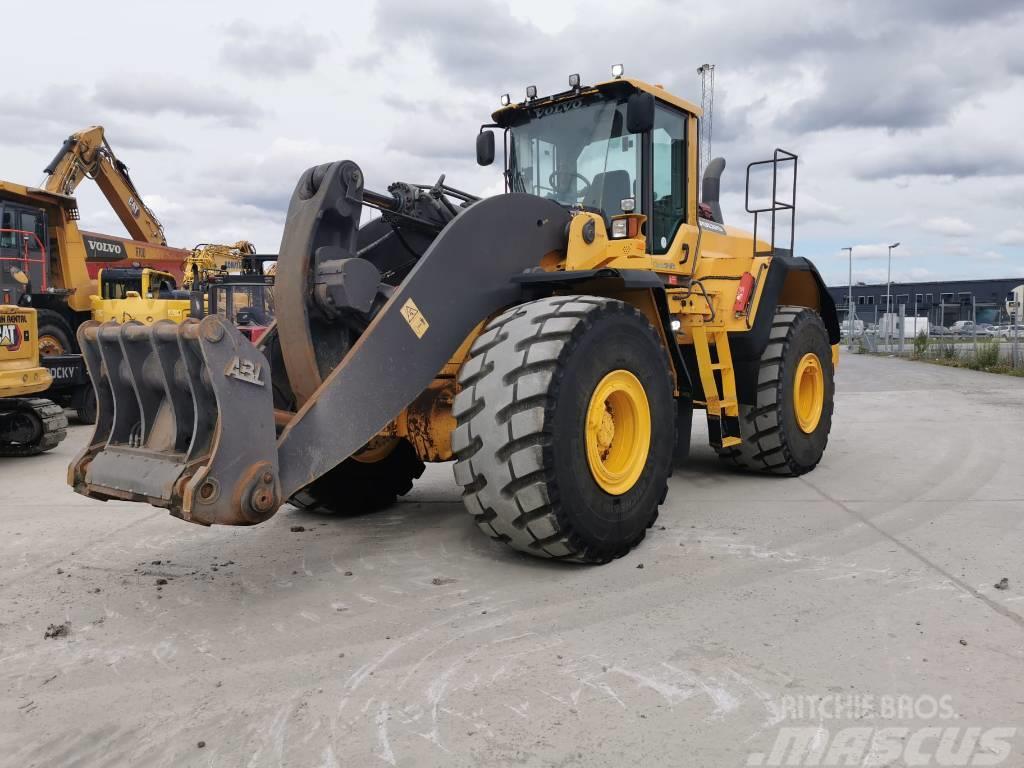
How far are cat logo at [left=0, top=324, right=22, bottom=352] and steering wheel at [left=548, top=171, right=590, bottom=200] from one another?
6.08 meters

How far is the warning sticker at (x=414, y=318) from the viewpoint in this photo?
13.2ft

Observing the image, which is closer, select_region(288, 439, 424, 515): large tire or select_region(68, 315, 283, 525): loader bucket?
select_region(68, 315, 283, 525): loader bucket

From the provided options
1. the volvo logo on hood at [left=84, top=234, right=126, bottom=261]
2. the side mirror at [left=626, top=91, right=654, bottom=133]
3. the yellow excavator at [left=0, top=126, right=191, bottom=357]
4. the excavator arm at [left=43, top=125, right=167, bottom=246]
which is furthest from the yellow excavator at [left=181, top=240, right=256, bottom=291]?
the side mirror at [left=626, top=91, right=654, bottom=133]

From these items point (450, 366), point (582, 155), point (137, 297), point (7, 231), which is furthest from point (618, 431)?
point (137, 297)

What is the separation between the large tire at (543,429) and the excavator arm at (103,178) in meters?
15.3

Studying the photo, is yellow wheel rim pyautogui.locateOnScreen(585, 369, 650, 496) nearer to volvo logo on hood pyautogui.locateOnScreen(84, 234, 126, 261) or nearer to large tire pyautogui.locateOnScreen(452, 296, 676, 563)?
large tire pyautogui.locateOnScreen(452, 296, 676, 563)

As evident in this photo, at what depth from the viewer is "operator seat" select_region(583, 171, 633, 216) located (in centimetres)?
563

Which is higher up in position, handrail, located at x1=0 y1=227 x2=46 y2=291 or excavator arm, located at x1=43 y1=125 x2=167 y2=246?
excavator arm, located at x1=43 y1=125 x2=167 y2=246

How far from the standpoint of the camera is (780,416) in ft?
21.4

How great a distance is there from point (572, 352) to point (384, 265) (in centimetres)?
170

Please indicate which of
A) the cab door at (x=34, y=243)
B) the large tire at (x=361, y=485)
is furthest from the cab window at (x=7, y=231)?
the large tire at (x=361, y=485)

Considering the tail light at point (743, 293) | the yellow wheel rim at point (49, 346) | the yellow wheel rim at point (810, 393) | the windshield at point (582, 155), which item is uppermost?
the windshield at point (582, 155)

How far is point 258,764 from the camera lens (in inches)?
98.3

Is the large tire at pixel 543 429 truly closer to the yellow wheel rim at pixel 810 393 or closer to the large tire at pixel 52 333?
the yellow wheel rim at pixel 810 393
